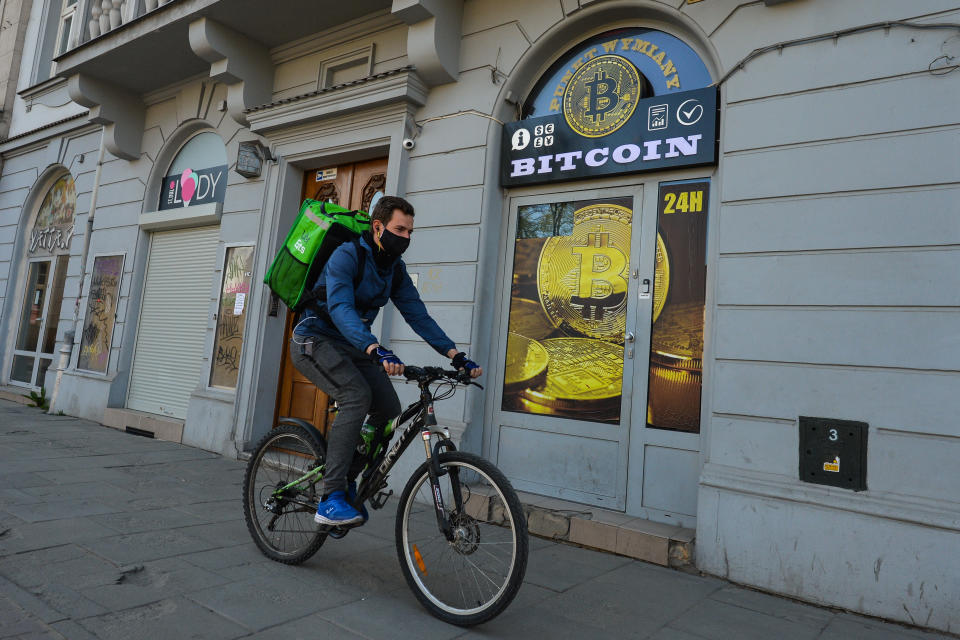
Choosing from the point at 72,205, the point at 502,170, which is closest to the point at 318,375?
the point at 502,170

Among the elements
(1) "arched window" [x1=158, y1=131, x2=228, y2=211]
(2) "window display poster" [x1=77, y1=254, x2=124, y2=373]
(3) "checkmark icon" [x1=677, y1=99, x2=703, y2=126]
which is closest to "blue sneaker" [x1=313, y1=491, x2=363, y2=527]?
(3) "checkmark icon" [x1=677, y1=99, x2=703, y2=126]

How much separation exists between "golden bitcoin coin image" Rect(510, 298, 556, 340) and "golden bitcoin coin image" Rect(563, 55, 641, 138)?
4.81ft

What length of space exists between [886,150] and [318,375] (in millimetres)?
3491

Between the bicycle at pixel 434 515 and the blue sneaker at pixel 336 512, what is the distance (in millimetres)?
58

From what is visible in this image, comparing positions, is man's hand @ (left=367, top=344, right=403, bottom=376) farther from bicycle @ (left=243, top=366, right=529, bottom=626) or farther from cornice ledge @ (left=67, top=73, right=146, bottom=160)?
cornice ledge @ (left=67, top=73, right=146, bottom=160)

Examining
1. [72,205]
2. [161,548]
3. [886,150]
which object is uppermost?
[72,205]

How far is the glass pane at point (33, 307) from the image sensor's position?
1063cm

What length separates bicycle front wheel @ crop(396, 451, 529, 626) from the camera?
2.48 meters

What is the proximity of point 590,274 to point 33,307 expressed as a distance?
Answer: 422 inches

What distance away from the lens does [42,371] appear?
33.6 ft

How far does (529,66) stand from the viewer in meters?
5.26

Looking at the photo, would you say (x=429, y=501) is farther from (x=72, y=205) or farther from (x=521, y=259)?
(x=72, y=205)

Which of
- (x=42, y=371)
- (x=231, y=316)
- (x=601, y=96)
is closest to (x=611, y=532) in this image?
(x=601, y=96)

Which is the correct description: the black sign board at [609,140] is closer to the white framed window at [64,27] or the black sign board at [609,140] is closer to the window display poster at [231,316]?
the window display poster at [231,316]
